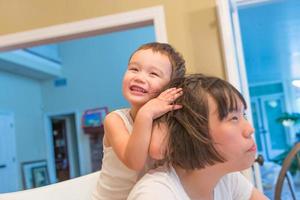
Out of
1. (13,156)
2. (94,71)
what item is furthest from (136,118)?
(94,71)

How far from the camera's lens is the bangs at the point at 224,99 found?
2.94 feet

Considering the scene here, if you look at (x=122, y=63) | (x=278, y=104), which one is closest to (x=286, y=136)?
(x=278, y=104)

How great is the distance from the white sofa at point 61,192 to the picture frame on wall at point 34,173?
6540 millimetres

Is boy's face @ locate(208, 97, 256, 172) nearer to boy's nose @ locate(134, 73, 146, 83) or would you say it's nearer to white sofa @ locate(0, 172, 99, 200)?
boy's nose @ locate(134, 73, 146, 83)

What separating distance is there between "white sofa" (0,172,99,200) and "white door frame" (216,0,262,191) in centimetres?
126

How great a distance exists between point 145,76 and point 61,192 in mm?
425

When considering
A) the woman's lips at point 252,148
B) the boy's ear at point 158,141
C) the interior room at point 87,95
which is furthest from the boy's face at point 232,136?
the interior room at point 87,95

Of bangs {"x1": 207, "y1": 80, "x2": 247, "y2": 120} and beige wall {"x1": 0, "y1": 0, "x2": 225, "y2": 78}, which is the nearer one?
bangs {"x1": 207, "y1": 80, "x2": 247, "y2": 120}

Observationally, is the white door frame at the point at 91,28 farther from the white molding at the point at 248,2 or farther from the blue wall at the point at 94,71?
the blue wall at the point at 94,71

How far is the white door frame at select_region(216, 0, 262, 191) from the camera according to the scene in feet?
7.50

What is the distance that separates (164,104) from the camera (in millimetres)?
921

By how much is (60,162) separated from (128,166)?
792cm

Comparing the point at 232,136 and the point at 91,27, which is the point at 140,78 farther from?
the point at 91,27

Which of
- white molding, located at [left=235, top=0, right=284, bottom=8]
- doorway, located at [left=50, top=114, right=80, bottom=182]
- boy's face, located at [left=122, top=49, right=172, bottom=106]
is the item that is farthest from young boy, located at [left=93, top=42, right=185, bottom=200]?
doorway, located at [left=50, top=114, right=80, bottom=182]
